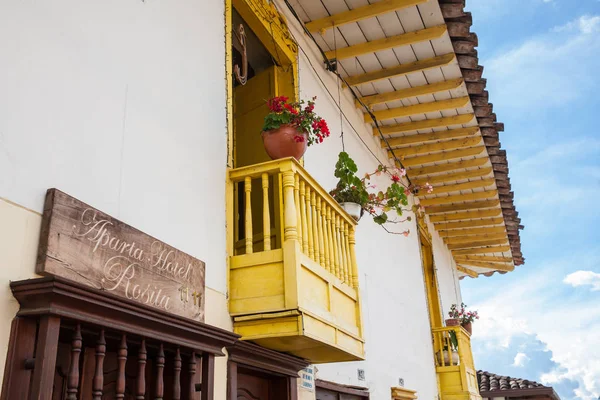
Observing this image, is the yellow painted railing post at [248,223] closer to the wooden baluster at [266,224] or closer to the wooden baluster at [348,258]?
the wooden baluster at [266,224]

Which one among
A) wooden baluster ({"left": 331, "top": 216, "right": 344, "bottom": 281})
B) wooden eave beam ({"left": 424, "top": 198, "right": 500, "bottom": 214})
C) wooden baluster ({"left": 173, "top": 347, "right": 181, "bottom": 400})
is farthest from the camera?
wooden eave beam ({"left": 424, "top": 198, "right": 500, "bottom": 214})

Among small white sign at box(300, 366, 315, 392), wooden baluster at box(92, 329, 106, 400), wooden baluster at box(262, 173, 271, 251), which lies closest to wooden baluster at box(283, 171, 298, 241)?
wooden baluster at box(262, 173, 271, 251)

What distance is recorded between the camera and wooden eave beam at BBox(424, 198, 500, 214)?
11.0 meters

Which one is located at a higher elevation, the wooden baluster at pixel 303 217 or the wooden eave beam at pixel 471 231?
the wooden eave beam at pixel 471 231

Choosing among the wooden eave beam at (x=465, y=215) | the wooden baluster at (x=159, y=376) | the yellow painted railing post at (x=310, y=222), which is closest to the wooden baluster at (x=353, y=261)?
the yellow painted railing post at (x=310, y=222)

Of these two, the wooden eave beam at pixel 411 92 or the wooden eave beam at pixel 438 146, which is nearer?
the wooden eave beam at pixel 411 92

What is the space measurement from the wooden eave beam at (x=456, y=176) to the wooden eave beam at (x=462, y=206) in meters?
1.14

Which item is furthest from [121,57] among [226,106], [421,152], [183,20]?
[421,152]

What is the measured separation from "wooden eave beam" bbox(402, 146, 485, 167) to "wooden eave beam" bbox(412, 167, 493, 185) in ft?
2.12

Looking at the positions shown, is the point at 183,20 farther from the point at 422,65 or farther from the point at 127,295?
the point at 422,65

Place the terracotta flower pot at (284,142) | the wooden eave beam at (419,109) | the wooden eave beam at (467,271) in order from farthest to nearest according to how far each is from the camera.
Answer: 1. the wooden eave beam at (467,271)
2. the wooden eave beam at (419,109)
3. the terracotta flower pot at (284,142)

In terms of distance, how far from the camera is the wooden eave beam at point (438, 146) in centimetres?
880

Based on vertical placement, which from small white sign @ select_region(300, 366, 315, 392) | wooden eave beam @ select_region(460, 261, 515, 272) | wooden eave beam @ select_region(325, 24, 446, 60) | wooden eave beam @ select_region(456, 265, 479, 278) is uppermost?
wooden eave beam @ select_region(456, 265, 479, 278)

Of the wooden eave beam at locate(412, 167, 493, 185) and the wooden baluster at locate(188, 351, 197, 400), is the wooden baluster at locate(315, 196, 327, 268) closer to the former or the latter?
the wooden baluster at locate(188, 351, 197, 400)
